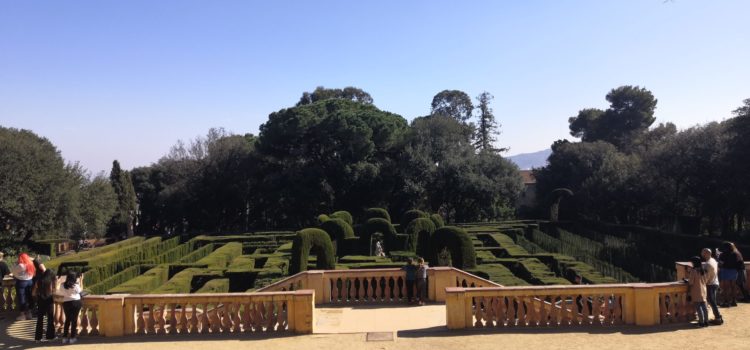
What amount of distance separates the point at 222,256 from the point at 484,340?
20701mm

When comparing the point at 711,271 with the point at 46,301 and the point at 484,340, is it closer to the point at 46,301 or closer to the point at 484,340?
the point at 484,340

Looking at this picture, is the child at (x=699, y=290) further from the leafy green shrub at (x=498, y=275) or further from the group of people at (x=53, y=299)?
the group of people at (x=53, y=299)

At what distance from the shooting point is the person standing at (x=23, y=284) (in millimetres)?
12633

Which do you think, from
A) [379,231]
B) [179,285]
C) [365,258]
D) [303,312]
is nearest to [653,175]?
[379,231]

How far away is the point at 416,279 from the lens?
47.5 feet

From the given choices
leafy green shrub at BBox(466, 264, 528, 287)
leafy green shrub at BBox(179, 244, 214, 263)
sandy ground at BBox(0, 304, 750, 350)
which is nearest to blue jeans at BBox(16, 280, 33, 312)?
sandy ground at BBox(0, 304, 750, 350)

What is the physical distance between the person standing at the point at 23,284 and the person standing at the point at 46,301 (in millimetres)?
1852

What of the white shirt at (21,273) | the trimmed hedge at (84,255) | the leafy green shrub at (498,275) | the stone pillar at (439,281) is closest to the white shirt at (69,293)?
the white shirt at (21,273)

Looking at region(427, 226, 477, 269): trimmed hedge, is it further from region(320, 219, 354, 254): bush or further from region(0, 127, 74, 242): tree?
region(0, 127, 74, 242): tree

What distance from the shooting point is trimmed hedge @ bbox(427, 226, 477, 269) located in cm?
1880

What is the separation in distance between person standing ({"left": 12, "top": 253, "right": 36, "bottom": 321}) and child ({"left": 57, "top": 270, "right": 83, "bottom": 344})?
2601mm

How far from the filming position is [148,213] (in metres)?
62.0

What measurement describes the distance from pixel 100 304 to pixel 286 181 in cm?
3840

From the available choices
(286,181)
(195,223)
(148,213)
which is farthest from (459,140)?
(148,213)
